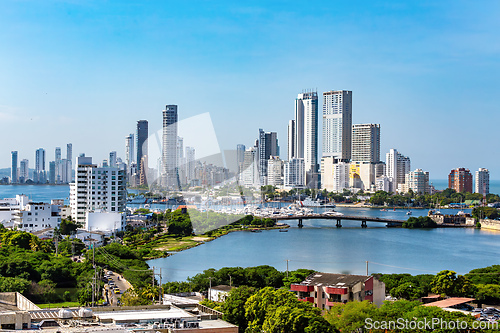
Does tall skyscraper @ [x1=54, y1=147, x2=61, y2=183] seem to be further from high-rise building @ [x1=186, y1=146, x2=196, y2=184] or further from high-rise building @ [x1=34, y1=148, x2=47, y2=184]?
high-rise building @ [x1=186, y1=146, x2=196, y2=184]

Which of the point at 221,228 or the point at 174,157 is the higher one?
the point at 174,157

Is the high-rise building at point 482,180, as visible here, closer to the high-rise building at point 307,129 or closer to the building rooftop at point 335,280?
the high-rise building at point 307,129

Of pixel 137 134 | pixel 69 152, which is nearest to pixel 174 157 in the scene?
pixel 137 134

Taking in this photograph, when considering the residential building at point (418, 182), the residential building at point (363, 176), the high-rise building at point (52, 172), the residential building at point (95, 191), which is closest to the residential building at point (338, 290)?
the residential building at point (95, 191)

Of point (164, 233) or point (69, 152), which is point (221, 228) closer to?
point (164, 233)

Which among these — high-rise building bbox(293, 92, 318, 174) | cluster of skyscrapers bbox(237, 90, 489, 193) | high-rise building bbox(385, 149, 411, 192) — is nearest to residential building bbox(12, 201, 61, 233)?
cluster of skyscrapers bbox(237, 90, 489, 193)

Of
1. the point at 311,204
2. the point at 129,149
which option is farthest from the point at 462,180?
the point at 129,149

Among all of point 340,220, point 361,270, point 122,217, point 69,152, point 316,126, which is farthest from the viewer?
point 316,126
